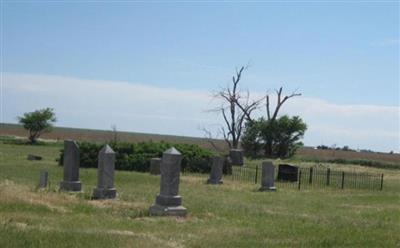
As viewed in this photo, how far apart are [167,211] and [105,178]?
451 centimetres

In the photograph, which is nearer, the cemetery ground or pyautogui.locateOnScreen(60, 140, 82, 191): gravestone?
the cemetery ground

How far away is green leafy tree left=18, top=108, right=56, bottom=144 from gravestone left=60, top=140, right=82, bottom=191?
58.9 m

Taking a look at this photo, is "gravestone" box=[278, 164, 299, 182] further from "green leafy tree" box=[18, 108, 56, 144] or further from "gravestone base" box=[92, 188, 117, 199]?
"green leafy tree" box=[18, 108, 56, 144]

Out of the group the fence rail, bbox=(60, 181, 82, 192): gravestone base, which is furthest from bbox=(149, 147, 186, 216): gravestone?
the fence rail

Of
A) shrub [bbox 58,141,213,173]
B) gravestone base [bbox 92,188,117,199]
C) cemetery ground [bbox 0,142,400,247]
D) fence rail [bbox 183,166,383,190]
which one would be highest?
shrub [bbox 58,141,213,173]

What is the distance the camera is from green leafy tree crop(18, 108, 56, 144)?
78.9 meters

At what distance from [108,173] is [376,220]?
313 inches

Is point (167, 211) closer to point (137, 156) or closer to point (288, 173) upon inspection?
point (288, 173)

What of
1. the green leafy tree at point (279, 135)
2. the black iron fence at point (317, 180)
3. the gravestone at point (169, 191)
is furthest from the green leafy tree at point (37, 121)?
the gravestone at point (169, 191)

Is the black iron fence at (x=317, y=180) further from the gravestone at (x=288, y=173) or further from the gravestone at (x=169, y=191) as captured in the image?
the gravestone at (x=169, y=191)

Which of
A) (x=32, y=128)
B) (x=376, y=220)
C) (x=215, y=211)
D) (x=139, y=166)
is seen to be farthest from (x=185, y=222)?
(x=32, y=128)

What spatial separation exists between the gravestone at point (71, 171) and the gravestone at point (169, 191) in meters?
5.52

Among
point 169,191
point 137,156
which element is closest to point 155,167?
point 137,156

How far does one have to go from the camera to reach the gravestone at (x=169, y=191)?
1558 centimetres
